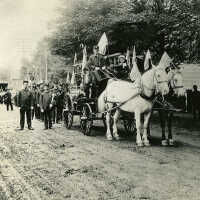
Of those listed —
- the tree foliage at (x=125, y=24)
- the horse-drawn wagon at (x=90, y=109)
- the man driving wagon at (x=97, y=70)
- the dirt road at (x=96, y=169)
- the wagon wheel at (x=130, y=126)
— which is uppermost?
the tree foliage at (x=125, y=24)

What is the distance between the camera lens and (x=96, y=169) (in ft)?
29.7

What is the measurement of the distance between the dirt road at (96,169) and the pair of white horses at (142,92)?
2.59 ft

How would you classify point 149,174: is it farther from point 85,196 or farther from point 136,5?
point 136,5

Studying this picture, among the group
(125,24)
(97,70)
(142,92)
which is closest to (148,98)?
(142,92)

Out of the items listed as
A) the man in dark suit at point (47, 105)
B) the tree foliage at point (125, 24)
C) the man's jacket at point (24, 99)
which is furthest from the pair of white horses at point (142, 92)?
the tree foliage at point (125, 24)

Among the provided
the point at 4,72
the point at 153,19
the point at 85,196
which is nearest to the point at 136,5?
the point at 153,19

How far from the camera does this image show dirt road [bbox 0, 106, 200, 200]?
23.2ft

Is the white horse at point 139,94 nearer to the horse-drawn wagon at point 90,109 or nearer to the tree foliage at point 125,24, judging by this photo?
the horse-drawn wagon at point 90,109

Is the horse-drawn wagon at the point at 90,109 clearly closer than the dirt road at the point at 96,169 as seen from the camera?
No

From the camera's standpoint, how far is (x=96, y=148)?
39.2ft

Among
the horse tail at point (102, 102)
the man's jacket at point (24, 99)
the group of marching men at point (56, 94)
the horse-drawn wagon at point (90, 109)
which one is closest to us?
the horse tail at point (102, 102)

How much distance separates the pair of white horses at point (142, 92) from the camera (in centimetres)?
1157

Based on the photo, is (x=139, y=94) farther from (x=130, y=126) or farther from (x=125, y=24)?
(x=125, y=24)

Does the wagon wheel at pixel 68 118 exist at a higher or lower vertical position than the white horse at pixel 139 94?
lower
